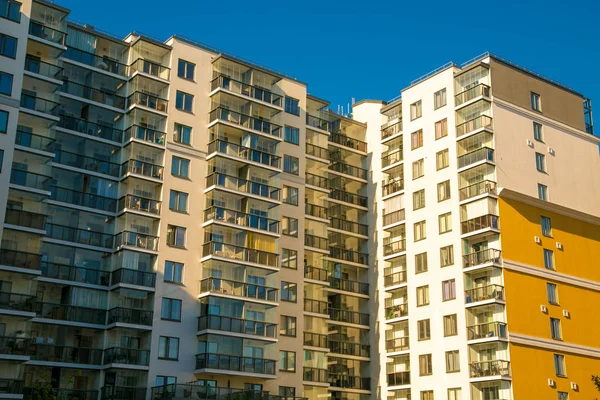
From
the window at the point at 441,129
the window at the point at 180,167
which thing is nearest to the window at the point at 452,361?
the window at the point at 441,129

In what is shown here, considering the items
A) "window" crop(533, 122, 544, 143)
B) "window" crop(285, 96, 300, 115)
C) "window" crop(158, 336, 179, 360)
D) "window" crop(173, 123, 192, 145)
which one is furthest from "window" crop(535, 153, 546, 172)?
"window" crop(158, 336, 179, 360)

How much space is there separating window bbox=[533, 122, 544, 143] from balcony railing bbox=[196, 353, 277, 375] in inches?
1208

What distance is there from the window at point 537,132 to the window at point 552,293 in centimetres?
1330

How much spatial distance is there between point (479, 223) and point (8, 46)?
3906cm

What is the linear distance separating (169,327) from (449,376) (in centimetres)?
2287

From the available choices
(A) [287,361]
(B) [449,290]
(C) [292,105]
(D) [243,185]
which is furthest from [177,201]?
(B) [449,290]

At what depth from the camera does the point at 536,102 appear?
77.9 metres

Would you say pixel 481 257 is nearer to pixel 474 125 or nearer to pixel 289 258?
pixel 474 125

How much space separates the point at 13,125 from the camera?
2395 inches

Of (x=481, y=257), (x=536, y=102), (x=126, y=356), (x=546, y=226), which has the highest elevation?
(x=536, y=102)

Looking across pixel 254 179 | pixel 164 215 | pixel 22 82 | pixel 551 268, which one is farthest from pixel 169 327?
pixel 551 268

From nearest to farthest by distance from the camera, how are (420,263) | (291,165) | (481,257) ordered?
(481,257), (420,263), (291,165)

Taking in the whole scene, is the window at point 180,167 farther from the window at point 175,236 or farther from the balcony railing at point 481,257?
the balcony railing at point 481,257

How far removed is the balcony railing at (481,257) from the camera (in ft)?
226
